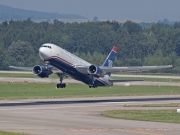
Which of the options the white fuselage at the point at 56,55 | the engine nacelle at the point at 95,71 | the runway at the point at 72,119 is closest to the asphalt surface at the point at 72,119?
the runway at the point at 72,119

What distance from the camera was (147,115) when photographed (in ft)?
190

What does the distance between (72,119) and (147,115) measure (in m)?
5.85

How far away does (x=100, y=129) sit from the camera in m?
48.1

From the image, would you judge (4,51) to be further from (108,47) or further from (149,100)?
(149,100)

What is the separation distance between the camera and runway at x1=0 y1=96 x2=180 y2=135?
47.4m

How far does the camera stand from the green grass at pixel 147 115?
54875mm

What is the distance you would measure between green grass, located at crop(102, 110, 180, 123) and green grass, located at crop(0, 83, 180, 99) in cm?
2260

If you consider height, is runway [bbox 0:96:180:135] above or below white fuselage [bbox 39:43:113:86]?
below

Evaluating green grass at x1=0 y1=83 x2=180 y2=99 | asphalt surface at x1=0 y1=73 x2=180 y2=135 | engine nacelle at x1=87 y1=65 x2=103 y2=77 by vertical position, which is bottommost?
asphalt surface at x1=0 y1=73 x2=180 y2=135

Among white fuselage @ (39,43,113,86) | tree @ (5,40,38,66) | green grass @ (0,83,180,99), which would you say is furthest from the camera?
tree @ (5,40,38,66)

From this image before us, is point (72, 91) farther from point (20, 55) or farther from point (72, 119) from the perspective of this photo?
point (20, 55)

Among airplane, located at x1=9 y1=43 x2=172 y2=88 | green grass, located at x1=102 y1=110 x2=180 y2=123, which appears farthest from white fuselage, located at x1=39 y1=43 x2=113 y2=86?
green grass, located at x1=102 y1=110 x2=180 y2=123

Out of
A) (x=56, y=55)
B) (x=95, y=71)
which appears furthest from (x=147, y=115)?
(x=95, y=71)

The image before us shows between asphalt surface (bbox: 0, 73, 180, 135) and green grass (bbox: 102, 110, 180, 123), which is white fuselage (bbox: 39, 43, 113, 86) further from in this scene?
green grass (bbox: 102, 110, 180, 123)
